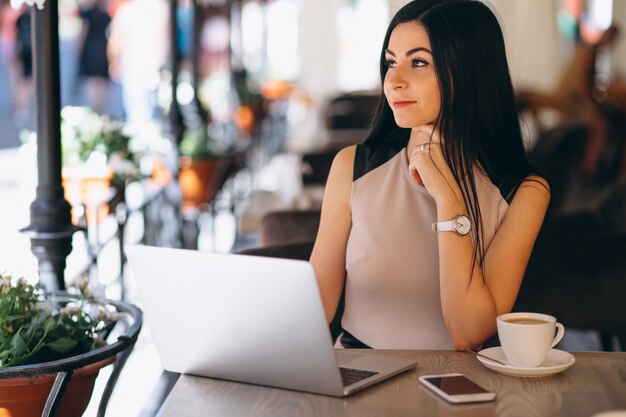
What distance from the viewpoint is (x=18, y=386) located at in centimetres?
165

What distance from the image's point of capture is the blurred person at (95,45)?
12.1 m

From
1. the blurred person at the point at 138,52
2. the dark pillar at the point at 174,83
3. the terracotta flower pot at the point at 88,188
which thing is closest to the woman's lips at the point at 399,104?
the terracotta flower pot at the point at 88,188

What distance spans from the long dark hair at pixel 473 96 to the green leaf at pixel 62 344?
82cm

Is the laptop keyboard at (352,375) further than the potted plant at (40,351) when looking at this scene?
No

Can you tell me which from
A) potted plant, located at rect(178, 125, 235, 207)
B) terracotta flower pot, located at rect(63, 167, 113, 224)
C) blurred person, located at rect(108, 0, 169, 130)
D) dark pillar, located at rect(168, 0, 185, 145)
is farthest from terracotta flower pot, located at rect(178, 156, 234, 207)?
blurred person, located at rect(108, 0, 169, 130)

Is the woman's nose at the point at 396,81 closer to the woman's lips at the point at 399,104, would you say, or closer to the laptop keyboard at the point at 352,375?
the woman's lips at the point at 399,104

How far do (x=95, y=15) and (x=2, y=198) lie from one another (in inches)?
194

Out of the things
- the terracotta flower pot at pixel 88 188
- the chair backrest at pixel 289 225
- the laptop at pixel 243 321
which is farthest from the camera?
the terracotta flower pot at pixel 88 188

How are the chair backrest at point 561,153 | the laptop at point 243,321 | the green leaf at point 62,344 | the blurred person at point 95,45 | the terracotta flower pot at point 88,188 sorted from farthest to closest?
the blurred person at point 95,45 < the chair backrest at point 561,153 < the terracotta flower pot at point 88,188 < the green leaf at point 62,344 < the laptop at point 243,321

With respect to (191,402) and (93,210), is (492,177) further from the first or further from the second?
(93,210)

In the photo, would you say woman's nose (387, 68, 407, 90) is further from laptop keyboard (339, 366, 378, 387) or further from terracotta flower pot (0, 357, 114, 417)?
terracotta flower pot (0, 357, 114, 417)

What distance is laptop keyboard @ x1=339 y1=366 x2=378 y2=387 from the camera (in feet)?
4.66

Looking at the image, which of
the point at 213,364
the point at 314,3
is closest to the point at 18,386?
the point at 213,364

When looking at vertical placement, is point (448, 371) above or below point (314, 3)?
below
